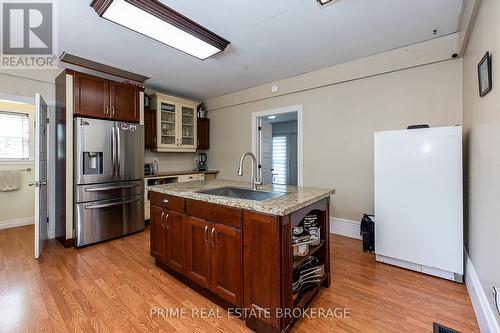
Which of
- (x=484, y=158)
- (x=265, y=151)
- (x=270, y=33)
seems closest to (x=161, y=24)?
(x=270, y=33)

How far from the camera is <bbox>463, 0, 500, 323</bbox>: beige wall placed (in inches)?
52.9

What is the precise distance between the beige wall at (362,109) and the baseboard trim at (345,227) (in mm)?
77

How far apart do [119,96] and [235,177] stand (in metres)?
2.56

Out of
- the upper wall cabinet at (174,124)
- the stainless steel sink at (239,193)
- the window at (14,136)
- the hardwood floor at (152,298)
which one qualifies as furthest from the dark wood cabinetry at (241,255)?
the window at (14,136)

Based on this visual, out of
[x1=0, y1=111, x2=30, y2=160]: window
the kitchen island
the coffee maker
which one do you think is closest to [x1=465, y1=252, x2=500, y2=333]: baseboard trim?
the kitchen island

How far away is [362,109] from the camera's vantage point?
10.5 feet

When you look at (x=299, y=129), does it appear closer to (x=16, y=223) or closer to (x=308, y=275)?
(x=308, y=275)

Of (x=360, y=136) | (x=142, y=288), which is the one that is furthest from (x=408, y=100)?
(x=142, y=288)

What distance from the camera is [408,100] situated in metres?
2.84

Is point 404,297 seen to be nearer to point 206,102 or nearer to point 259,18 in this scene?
point 259,18

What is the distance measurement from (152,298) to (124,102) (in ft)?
9.33

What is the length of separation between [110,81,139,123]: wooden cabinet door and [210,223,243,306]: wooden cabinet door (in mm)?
2686

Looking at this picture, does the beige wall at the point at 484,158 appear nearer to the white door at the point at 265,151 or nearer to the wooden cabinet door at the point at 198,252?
the wooden cabinet door at the point at 198,252

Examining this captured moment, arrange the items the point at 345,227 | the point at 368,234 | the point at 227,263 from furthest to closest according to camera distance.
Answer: the point at 345,227, the point at 368,234, the point at 227,263
